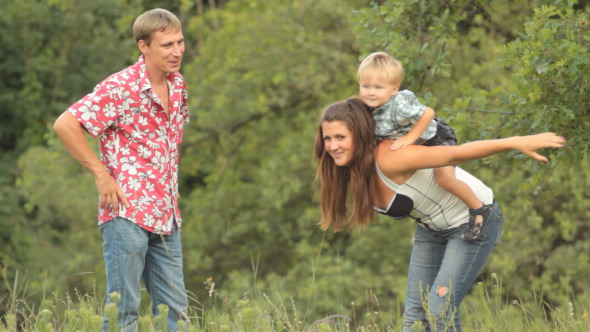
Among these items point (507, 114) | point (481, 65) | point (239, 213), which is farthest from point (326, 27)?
point (507, 114)

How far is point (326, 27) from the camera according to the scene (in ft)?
40.7

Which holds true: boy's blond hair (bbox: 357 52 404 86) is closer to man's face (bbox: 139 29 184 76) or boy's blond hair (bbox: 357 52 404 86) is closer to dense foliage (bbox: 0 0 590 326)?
man's face (bbox: 139 29 184 76)

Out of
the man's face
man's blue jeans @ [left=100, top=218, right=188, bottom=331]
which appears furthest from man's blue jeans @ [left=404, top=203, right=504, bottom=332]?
the man's face

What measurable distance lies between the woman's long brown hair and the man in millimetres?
700

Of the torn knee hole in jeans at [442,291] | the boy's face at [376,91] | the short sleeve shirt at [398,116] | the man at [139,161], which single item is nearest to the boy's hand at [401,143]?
the short sleeve shirt at [398,116]

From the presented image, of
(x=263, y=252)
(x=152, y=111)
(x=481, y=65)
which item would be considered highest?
(x=152, y=111)

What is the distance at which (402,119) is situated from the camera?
12.2 feet

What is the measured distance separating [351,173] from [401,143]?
0.29 metres

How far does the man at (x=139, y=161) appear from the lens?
12.4 ft

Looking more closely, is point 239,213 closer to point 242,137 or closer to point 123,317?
point 242,137

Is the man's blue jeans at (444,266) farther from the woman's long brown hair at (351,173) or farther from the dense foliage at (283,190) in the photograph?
the dense foliage at (283,190)

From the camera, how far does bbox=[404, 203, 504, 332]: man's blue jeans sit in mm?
3646

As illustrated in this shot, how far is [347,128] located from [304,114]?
8.94m

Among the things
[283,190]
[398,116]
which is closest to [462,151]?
[398,116]
